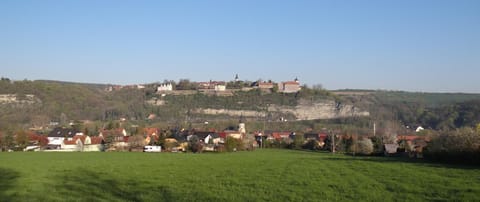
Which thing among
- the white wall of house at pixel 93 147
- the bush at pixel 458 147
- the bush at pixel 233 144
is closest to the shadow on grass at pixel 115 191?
the bush at pixel 458 147

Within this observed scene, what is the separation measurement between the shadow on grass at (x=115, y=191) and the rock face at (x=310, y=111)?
453 feet

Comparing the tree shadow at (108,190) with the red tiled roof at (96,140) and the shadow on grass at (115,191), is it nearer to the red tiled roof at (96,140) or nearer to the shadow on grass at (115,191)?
the shadow on grass at (115,191)

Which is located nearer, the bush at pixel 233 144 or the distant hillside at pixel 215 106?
the bush at pixel 233 144

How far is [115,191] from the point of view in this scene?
1752 cm

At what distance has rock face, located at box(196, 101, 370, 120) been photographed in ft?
527

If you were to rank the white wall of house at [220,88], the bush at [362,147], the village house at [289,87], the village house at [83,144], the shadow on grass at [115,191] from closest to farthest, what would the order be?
the shadow on grass at [115,191] → the bush at [362,147] → the village house at [83,144] → the village house at [289,87] → the white wall of house at [220,88]

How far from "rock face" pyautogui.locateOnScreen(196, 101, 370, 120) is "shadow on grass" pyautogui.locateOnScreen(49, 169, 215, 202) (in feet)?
453

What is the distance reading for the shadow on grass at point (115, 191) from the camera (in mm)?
15664

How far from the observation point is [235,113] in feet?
534

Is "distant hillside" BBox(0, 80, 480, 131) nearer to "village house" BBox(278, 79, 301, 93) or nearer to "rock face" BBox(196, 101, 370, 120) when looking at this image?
"rock face" BBox(196, 101, 370, 120)

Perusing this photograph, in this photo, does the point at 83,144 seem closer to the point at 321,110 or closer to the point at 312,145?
the point at 312,145

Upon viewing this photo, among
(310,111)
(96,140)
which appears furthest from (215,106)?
(96,140)

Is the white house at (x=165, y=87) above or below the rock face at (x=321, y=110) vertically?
above

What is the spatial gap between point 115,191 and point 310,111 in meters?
151
